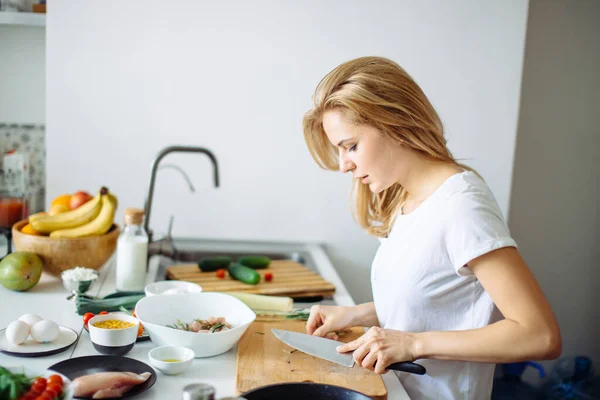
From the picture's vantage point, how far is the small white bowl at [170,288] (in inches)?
63.1

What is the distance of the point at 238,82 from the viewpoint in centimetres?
246

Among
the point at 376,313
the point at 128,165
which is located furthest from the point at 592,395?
the point at 128,165

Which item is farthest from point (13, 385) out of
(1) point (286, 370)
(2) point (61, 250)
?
(2) point (61, 250)

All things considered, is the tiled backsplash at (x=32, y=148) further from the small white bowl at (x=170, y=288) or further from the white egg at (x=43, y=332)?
the white egg at (x=43, y=332)

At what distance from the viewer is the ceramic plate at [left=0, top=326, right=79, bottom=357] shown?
1212 mm

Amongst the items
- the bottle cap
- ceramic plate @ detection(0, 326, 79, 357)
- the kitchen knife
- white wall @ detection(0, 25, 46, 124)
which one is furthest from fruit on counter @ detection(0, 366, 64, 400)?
white wall @ detection(0, 25, 46, 124)

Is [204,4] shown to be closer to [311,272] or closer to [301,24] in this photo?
[301,24]

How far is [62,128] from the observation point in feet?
8.04

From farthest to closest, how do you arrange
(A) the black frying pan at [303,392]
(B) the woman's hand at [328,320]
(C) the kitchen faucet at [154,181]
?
(C) the kitchen faucet at [154,181] → (B) the woman's hand at [328,320] → (A) the black frying pan at [303,392]

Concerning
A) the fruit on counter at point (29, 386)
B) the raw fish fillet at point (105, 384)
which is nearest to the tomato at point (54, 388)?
the fruit on counter at point (29, 386)

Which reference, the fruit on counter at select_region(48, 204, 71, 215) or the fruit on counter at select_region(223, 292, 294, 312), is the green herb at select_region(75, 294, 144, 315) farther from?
the fruit on counter at select_region(48, 204, 71, 215)

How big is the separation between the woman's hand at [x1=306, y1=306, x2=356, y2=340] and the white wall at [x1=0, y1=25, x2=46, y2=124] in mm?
1743

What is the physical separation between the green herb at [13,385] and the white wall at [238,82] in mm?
1650

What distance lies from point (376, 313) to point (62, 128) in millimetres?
1595
